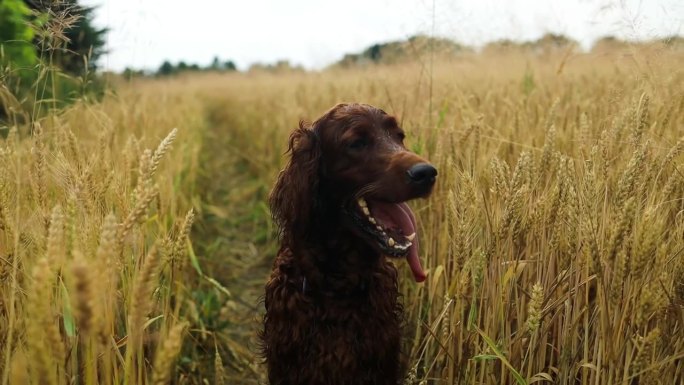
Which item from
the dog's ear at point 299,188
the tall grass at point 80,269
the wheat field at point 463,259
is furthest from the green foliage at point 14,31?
the dog's ear at point 299,188

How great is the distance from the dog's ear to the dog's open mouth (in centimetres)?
20

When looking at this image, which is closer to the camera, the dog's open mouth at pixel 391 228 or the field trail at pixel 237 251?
the dog's open mouth at pixel 391 228

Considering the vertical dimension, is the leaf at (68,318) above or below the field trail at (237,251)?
above

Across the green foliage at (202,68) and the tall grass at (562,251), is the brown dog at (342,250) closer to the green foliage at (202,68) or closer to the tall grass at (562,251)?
the tall grass at (562,251)

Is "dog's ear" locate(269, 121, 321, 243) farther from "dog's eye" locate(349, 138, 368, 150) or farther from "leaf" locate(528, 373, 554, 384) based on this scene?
"leaf" locate(528, 373, 554, 384)

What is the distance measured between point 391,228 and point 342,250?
8.6 inches

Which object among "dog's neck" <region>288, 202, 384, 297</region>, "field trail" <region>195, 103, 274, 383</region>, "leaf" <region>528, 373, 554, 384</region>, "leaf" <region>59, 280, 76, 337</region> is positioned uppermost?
"leaf" <region>59, 280, 76, 337</region>

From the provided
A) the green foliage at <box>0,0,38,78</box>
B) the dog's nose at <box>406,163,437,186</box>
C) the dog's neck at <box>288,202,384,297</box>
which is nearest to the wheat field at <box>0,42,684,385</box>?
the dog's nose at <box>406,163,437,186</box>

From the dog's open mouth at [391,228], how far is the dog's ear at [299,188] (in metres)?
0.20

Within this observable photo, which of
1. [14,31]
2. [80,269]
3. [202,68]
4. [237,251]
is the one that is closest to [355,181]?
[80,269]

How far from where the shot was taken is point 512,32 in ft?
14.5

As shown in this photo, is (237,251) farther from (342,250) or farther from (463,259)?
(463,259)

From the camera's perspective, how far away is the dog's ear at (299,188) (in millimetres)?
2035

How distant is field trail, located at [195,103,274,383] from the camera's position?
9.21 ft
